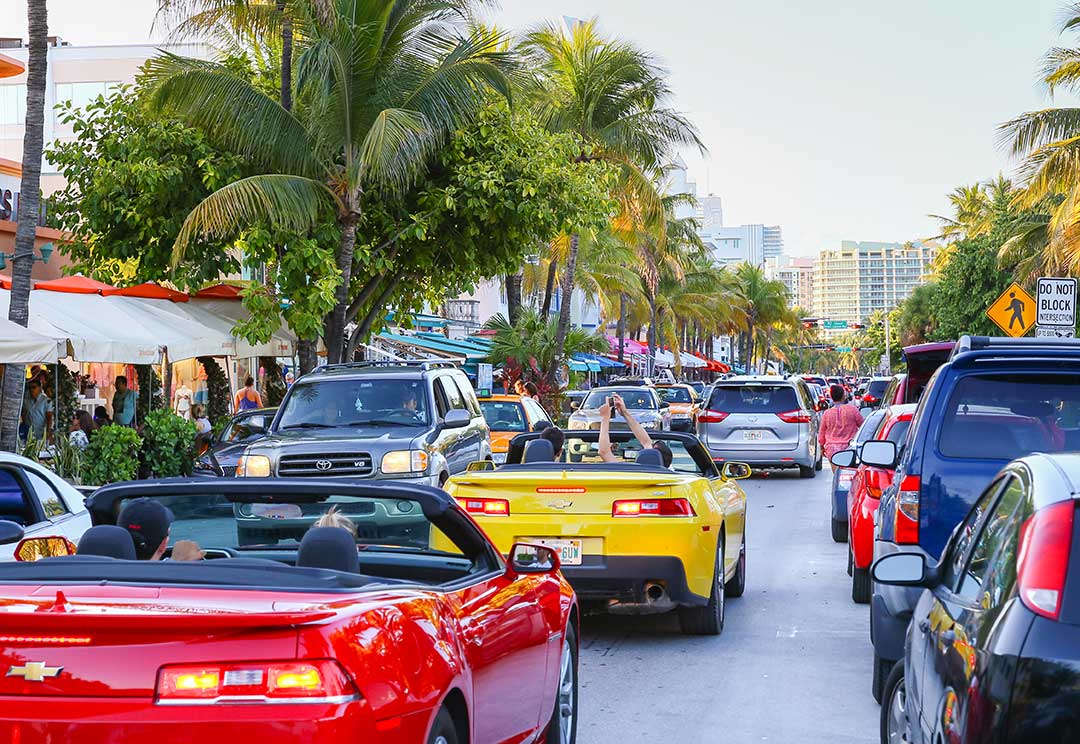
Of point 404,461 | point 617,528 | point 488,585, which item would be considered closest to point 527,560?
point 488,585

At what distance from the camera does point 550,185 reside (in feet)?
84.6

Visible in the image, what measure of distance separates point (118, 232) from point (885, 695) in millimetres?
21553

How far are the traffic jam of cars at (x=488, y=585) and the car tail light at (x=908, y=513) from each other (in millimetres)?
11

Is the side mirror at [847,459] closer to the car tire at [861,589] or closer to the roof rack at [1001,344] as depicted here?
the car tire at [861,589]

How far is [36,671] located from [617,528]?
20.3 ft

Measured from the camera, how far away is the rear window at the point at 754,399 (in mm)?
26562

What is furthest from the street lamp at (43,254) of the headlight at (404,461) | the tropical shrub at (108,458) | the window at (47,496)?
the window at (47,496)

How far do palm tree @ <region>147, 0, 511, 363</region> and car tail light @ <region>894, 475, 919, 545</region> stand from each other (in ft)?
50.8

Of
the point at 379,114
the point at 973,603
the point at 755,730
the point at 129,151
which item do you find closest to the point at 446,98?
the point at 379,114

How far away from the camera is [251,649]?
12.2 feet

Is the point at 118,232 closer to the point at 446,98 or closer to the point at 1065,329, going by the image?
the point at 446,98

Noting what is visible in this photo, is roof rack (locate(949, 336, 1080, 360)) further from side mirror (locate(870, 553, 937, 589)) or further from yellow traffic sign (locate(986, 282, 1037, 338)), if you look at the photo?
yellow traffic sign (locate(986, 282, 1037, 338))

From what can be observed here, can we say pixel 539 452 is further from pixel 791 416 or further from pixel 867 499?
pixel 791 416

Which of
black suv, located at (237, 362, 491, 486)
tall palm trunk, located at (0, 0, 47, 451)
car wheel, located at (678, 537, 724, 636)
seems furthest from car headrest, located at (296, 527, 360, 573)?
tall palm trunk, located at (0, 0, 47, 451)
